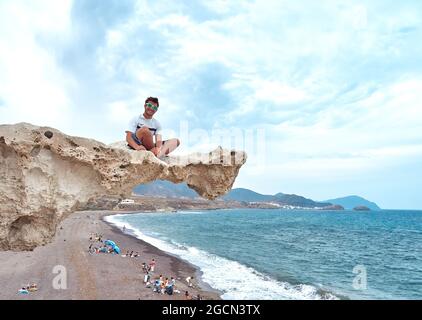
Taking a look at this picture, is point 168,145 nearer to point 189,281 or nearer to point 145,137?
point 145,137

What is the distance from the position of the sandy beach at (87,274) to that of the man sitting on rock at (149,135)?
12714 mm

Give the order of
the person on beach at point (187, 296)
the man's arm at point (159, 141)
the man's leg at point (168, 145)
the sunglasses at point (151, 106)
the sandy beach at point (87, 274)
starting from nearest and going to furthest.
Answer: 1. the sunglasses at point (151, 106)
2. the man's arm at point (159, 141)
3. the man's leg at point (168, 145)
4. the sandy beach at point (87, 274)
5. the person on beach at point (187, 296)

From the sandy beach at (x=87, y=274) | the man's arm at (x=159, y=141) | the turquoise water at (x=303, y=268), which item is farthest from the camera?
the turquoise water at (x=303, y=268)

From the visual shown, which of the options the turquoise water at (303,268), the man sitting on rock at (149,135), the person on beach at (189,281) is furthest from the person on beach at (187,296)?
the man sitting on rock at (149,135)

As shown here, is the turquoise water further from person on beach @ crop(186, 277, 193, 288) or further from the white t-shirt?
the white t-shirt

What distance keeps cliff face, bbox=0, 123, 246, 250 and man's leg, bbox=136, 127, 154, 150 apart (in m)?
0.16

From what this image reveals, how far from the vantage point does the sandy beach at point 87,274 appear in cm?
1866

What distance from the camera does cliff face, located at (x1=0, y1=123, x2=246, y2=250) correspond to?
5746mm

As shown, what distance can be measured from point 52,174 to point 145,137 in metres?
1.67

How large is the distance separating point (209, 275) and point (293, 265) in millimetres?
9865

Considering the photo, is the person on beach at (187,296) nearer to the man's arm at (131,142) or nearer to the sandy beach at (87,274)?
the sandy beach at (87,274)

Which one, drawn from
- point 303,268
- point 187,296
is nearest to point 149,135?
point 187,296
